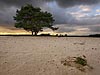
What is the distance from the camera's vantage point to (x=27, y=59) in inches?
378

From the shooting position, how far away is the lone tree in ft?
107

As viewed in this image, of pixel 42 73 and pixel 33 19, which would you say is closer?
pixel 42 73

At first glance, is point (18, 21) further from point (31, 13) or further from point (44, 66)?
point (44, 66)

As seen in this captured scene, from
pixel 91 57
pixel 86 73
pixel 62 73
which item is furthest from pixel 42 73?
pixel 91 57

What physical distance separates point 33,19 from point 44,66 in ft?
79.8

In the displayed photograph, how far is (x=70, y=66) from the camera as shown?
361 inches

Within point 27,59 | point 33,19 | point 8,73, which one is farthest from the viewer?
point 33,19

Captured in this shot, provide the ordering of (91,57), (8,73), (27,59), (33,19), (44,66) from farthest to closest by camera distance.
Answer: (33,19) → (91,57) → (27,59) → (44,66) → (8,73)

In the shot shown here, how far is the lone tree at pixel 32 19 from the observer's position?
32.8 m

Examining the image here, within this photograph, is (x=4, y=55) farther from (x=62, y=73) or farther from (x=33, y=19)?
(x=33, y=19)

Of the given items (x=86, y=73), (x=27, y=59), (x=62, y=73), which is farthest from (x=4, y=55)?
(x=86, y=73)

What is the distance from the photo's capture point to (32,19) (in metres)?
32.6

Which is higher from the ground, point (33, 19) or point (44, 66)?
point (33, 19)

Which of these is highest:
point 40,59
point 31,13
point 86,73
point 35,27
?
point 31,13
